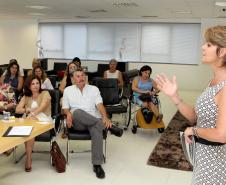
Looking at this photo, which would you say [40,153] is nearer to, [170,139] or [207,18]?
[170,139]

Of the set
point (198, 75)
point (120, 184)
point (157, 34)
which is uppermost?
point (157, 34)

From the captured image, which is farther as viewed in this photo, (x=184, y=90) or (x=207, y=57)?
(x=184, y=90)

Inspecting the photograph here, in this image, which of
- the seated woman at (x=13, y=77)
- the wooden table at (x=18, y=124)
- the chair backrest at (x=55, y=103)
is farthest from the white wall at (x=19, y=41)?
the wooden table at (x=18, y=124)

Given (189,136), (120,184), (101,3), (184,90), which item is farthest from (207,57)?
(184,90)

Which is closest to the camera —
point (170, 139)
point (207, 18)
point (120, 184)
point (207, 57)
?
point (207, 57)

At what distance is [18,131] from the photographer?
2.93 meters

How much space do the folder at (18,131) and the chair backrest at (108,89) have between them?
2603mm

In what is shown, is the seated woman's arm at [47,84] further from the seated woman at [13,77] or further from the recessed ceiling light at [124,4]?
the recessed ceiling light at [124,4]

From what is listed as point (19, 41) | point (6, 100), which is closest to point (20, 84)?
point (6, 100)

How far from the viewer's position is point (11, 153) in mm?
4230

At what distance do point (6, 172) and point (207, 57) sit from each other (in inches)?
114

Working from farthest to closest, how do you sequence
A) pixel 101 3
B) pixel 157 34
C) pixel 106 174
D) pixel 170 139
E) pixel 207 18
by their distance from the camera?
pixel 157 34 → pixel 207 18 → pixel 101 3 → pixel 170 139 → pixel 106 174

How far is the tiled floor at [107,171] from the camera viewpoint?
3.51 m

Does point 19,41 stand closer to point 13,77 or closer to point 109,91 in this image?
point 13,77
